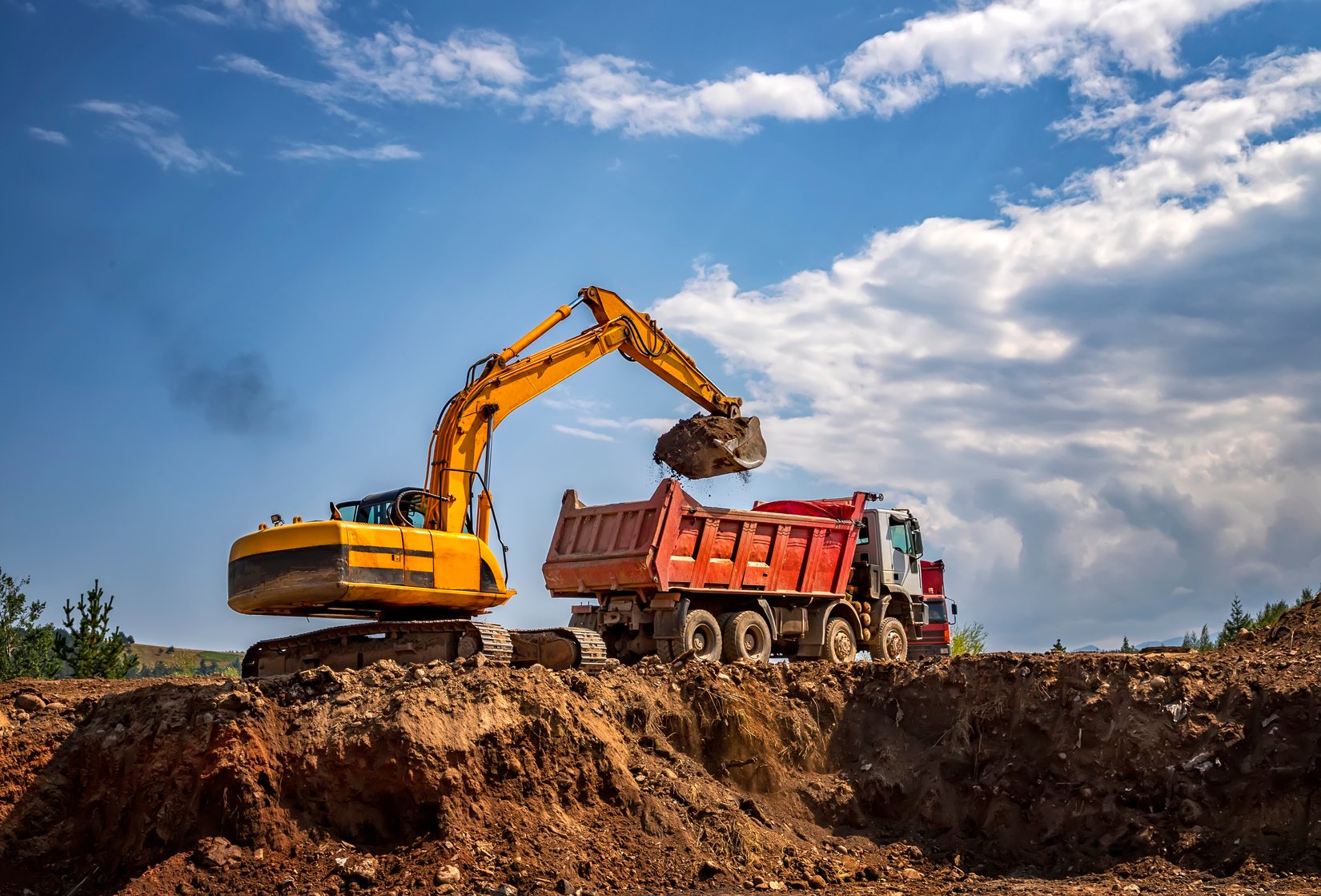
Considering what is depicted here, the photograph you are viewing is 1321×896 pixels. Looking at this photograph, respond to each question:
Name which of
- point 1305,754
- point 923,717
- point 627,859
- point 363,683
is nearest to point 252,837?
point 363,683

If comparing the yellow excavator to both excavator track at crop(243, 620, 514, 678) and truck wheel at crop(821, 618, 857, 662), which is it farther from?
truck wheel at crop(821, 618, 857, 662)

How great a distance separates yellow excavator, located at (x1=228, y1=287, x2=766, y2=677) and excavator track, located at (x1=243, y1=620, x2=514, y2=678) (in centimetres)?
1

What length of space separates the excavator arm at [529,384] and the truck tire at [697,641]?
3336 millimetres

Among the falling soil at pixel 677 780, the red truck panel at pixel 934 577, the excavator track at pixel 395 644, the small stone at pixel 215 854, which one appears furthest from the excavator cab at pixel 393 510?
the red truck panel at pixel 934 577

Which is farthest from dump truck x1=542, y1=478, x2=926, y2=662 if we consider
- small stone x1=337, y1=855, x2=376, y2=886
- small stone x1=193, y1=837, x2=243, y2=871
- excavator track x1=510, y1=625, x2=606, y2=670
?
small stone x1=193, y1=837, x2=243, y2=871

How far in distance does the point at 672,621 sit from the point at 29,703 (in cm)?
844

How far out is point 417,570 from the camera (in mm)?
13766

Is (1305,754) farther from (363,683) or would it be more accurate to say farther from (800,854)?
(363,683)

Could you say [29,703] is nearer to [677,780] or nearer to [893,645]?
[677,780]

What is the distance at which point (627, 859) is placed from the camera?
10.3m

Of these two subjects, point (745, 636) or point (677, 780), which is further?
point (745, 636)

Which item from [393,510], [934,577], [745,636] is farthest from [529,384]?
[934,577]

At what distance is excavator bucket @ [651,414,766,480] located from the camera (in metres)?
19.0

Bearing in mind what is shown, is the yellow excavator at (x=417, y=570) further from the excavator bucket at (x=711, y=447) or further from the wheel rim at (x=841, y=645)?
the wheel rim at (x=841, y=645)
